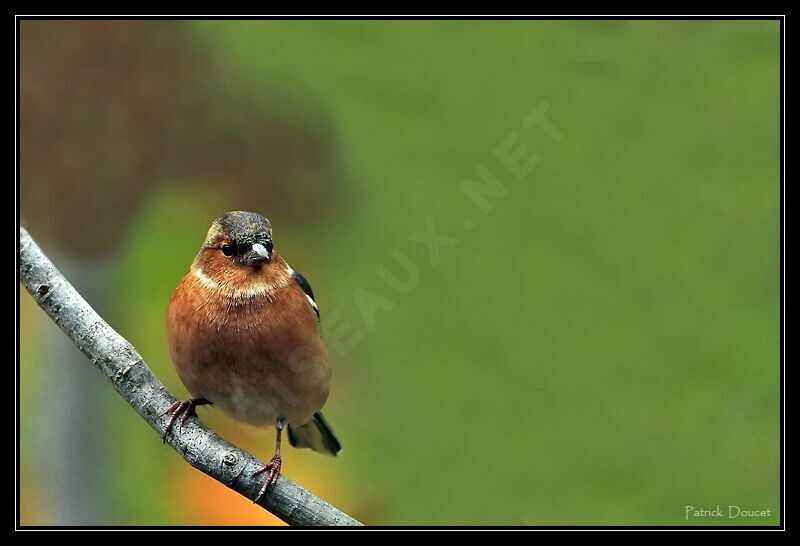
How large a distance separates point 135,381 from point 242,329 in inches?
29.8

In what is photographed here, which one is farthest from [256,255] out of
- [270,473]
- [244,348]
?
[270,473]

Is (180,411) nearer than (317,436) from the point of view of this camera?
Yes

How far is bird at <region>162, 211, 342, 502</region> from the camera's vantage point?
5258mm

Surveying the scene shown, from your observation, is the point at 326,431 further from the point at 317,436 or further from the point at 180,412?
the point at 180,412

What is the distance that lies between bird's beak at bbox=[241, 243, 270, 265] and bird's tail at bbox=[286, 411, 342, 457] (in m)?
1.69

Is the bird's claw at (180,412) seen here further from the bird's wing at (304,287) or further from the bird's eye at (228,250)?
the bird's wing at (304,287)

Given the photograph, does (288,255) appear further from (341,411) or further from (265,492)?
(265,492)

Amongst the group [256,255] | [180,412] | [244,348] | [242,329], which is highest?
[256,255]

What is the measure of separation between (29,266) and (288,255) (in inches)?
120

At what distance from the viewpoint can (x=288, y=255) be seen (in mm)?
7586

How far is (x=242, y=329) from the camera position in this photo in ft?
17.3

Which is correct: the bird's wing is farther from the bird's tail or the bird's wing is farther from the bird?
the bird's tail

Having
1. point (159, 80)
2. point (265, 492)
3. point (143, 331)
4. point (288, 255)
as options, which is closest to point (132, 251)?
point (143, 331)

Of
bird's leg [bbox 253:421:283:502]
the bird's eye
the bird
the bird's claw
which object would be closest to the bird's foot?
bird's leg [bbox 253:421:283:502]
